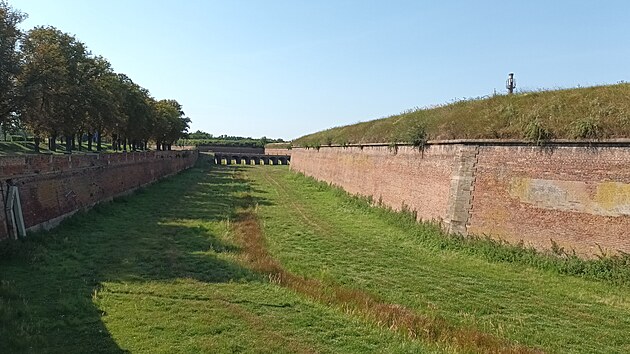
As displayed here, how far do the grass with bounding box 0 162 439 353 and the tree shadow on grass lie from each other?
2cm

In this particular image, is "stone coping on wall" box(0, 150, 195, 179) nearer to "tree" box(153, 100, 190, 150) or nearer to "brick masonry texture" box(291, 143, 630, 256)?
"brick masonry texture" box(291, 143, 630, 256)

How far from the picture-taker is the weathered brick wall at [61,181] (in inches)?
473

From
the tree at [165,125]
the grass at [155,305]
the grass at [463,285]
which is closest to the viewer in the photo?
the grass at [155,305]

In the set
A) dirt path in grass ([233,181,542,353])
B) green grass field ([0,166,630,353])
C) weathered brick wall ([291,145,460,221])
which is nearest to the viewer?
green grass field ([0,166,630,353])

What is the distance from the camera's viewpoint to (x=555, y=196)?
427 inches

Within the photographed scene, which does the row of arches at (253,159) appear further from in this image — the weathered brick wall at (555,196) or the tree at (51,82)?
the weathered brick wall at (555,196)

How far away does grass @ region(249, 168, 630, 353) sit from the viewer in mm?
6875

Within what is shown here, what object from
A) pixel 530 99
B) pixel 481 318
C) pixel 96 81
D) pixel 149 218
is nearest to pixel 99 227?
pixel 149 218

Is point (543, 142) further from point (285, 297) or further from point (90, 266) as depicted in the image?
point (90, 266)

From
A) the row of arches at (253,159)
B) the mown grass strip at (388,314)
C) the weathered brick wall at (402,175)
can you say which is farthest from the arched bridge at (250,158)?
the mown grass strip at (388,314)

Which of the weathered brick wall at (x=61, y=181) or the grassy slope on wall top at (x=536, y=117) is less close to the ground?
the grassy slope on wall top at (x=536, y=117)

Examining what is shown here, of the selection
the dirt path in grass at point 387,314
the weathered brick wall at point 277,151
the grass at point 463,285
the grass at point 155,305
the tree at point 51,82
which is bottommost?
the weathered brick wall at point 277,151

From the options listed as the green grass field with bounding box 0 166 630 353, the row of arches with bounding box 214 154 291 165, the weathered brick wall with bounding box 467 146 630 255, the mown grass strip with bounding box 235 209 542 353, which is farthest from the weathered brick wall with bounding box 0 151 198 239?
the row of arches with bounding box 214 154 291 165

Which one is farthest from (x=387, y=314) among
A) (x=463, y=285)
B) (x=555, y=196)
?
(x=555, y=196)
